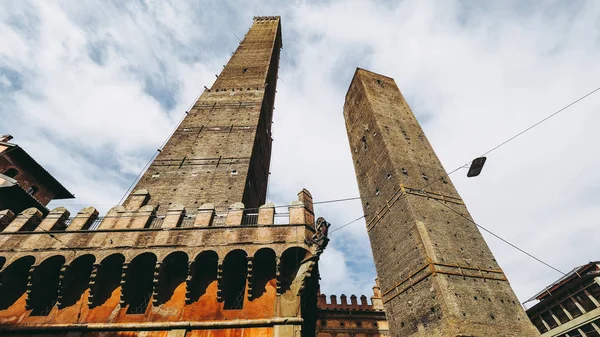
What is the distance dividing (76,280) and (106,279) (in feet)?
2.55

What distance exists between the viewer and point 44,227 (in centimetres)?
876

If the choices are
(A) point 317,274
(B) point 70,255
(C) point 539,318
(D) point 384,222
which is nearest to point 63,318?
(B) point 70,255

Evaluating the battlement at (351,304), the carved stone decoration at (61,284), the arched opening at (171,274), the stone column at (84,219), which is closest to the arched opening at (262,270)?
the arched opening at (171,274)

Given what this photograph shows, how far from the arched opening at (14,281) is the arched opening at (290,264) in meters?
6.66

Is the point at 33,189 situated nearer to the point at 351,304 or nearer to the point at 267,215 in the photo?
the point at 267,215

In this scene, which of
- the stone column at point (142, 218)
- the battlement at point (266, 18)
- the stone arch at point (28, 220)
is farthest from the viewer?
the battlement at point (266, 18)

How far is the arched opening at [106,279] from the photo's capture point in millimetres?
7430

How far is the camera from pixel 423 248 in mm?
17000

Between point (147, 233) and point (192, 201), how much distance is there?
11.4 feet

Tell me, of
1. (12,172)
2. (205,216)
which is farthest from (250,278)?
(12,172)

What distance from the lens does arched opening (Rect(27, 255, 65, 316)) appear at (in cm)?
752

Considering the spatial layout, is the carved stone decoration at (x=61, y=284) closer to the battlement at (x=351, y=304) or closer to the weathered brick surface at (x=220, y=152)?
the weathered brick surface at (x=220, y=152)

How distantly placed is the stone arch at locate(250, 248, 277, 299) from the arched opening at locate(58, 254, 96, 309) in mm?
4289

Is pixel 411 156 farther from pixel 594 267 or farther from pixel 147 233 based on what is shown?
pixel 147 233
